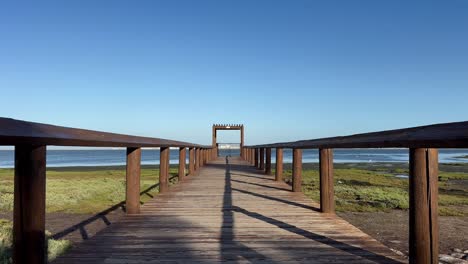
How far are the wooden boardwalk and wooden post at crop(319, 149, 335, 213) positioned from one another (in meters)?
0.15

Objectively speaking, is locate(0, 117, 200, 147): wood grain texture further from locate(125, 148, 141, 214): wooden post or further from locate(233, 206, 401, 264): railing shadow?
locate(233, 206, 401, 264): railing shadow

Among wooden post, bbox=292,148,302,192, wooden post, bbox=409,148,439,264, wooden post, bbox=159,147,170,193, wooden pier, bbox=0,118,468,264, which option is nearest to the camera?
wooden pier, bbox=0,118,468,264

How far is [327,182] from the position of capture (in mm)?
4156

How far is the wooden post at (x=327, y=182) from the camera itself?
4156 mm

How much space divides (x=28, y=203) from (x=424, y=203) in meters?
1.99

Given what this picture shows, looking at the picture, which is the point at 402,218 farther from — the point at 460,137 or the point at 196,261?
the point at 460,137

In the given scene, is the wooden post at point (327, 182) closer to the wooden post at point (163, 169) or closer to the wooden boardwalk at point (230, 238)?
the wooden boardwalk at point (230, 238)

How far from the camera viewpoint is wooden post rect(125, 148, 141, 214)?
393cm

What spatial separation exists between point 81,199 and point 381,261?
1060 centimetres

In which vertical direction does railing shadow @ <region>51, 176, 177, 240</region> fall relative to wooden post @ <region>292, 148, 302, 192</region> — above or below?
below

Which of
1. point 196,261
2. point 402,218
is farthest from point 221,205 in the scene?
point 402,218

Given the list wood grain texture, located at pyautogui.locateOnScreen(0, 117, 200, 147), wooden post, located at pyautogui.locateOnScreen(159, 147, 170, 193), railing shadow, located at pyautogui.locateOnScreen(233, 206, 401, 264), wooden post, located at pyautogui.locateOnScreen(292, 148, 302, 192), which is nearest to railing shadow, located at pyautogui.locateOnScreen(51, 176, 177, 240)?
wooden post, located at pyautogui.locateOnScreen(159, 147, 170, 193)

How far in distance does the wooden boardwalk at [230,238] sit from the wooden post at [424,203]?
43cm

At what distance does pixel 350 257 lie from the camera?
2.60m
